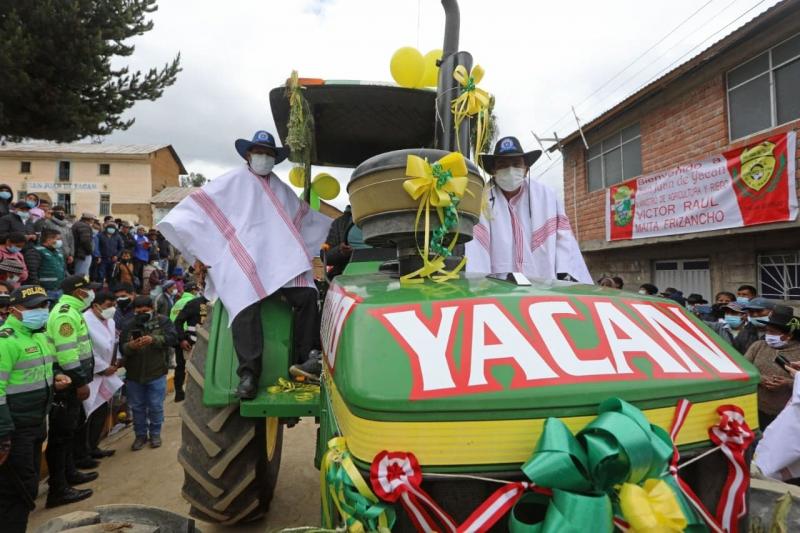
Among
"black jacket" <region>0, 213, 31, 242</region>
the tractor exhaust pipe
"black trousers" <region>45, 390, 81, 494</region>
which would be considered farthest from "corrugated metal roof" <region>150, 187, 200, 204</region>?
the tractor exhaust pipe

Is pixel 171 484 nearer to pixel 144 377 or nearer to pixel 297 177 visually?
pixel 144 377

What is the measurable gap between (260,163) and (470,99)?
142 centimetres

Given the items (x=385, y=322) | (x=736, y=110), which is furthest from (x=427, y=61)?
(x=736, y=110)

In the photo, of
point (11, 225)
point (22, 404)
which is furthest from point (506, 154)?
point (11, 225)

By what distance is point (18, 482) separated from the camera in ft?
11.3

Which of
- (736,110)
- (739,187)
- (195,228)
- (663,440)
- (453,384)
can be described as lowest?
(663,440)

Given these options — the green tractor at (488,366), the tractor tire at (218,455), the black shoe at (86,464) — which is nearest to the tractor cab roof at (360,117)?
the green tractor at (488,366)

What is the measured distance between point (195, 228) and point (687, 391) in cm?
261

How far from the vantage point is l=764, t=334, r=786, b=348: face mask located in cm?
436

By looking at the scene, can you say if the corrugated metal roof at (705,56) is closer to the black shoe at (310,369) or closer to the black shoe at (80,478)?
the black shoe at (310,369)

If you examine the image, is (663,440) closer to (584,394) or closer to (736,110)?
(584,394)

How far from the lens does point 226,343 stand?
9.55 ft

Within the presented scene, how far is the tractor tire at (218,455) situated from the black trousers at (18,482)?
4.89ft

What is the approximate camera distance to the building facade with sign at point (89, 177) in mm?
35156
